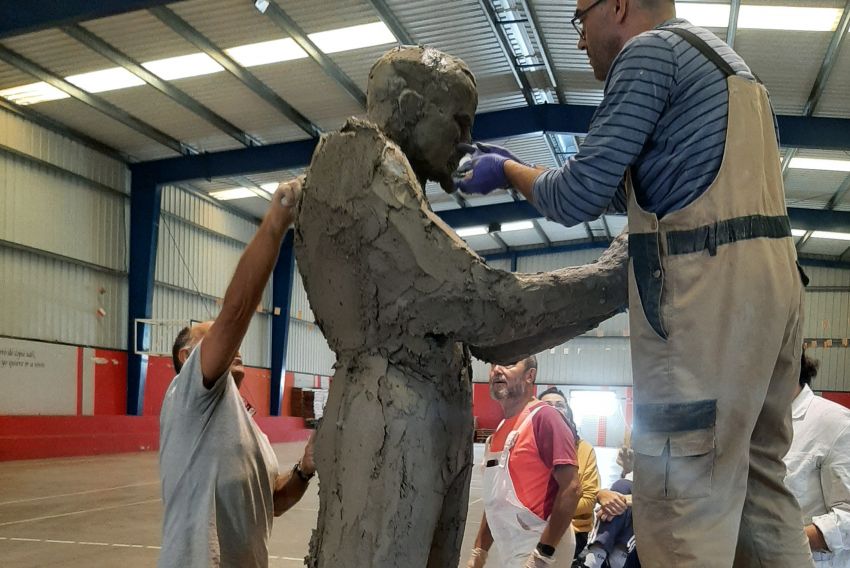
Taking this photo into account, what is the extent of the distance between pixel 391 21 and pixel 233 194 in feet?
30.6

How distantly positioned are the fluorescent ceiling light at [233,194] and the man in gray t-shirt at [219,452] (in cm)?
1684

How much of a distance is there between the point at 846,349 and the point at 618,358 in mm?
6856

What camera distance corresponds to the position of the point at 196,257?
19.2 metres

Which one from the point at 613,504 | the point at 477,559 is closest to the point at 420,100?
the point at 477,559

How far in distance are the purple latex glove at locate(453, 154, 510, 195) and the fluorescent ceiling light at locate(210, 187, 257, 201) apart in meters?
17.2

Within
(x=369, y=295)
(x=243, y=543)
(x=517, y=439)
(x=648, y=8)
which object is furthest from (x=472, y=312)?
(x=517, y=439)

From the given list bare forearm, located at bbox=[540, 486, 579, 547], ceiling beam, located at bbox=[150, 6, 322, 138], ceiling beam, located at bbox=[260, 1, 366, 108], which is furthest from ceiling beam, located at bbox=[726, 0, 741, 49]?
bare forearm, located at bbox=[540, 486, 579, 547]

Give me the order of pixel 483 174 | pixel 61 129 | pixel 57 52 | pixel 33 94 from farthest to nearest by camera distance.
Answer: pixel 61 129 → pixel 33 94 → pixel 57 52 → pixel 483 174

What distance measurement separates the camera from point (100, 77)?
13.2 metres

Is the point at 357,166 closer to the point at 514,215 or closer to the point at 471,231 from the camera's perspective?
the point at 514,215

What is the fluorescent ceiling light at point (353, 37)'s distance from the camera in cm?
1147

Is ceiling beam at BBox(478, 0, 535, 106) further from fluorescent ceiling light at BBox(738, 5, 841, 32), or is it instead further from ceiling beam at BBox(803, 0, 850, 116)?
ceiling beam at BBox(803, 0, 850, 116)

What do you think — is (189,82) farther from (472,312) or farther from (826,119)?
A: (472,312)

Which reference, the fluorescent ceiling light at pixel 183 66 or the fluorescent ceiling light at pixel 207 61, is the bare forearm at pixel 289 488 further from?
the fluorescent ceiling light at pixel 183 66
